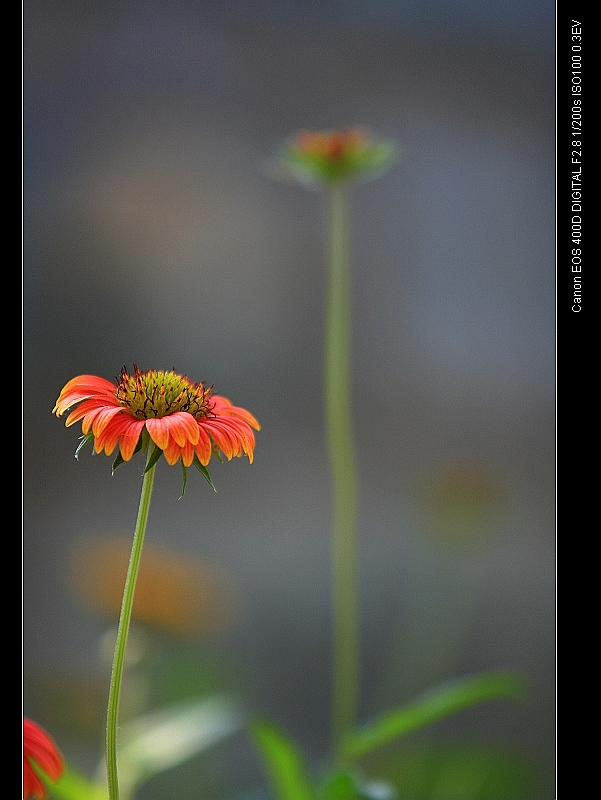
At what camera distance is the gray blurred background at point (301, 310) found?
82 cm

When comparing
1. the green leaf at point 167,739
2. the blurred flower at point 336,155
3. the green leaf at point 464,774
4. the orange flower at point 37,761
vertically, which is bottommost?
the green leaf at point 464,774

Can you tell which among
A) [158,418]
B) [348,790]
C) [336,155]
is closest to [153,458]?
[158,418]

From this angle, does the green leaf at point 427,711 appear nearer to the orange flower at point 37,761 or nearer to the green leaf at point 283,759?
the green leaf at point 283,759

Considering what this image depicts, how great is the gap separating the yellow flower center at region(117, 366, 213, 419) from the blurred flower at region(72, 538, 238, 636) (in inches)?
12.8

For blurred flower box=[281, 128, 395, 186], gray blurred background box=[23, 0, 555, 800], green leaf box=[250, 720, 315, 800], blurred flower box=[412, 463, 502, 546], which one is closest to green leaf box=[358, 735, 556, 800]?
gray blurred background box=[23, 0, 555, 800]

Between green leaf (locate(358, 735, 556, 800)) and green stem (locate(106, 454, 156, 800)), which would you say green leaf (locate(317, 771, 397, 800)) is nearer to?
green stem (locate(106, 454, 156, 800))

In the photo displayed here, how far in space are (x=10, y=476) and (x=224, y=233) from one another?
72 cm

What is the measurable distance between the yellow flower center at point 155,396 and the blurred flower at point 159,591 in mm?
326

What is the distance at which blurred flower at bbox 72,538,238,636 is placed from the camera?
525 mm

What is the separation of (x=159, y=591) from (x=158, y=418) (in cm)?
37

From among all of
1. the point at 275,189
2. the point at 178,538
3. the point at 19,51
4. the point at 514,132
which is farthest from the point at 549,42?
the point at 19,51

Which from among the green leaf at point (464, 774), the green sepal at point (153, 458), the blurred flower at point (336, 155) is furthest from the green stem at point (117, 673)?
the green leaf at point (464, 774)

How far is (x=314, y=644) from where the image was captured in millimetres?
880

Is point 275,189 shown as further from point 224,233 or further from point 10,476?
point 10,476
